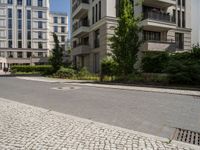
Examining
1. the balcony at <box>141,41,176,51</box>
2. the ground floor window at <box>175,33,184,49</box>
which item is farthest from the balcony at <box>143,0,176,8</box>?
the balcony at <box>141,41,176,51</box>

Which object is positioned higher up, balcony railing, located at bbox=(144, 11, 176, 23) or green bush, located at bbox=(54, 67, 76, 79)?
balcony railing, located at bbox=(144, 11, 176, 23)

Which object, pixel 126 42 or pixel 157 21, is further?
pixel 157 21

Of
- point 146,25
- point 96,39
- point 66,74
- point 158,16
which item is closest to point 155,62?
point 146,25

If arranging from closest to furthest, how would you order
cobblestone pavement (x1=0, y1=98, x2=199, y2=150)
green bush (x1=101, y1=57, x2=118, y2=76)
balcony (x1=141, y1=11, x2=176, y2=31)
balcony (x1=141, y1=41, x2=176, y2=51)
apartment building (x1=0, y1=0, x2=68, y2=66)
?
cobblestone pavement (x1=0, y1=98, x2=199, y2=150), green bush (x1=101, y1=57, x2=118, y2=76), balcony (x1=141, y1=41, x2=176, y2=51), balcony (x1=141, y1=11, x2=176, y2=31), apartment building (x1=0, y1=0, x2=68, y2=66)

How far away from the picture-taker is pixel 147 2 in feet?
96.0

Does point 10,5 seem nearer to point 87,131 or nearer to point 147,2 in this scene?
point 147,2

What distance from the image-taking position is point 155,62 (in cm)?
2022

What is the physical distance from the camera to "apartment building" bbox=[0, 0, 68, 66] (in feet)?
236

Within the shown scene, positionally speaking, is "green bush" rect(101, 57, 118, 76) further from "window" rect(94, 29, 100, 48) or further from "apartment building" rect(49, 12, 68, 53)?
"apartment building" rect(49, 12, 68, 53)

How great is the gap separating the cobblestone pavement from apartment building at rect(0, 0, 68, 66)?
66.3 m

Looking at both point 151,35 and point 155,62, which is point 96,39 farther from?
point 155,62

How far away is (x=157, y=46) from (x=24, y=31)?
190 feet

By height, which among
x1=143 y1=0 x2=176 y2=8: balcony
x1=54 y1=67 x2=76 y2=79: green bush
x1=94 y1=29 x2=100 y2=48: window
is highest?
x1=143 y1=0 x2=176 y2=8: balcony

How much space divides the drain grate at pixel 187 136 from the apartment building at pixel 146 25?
21.4 m
